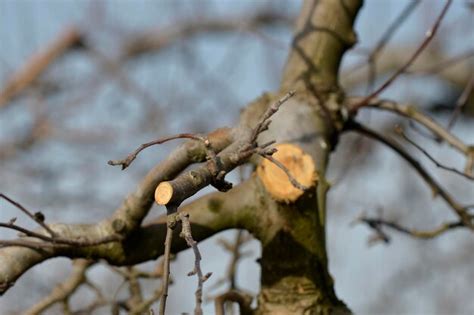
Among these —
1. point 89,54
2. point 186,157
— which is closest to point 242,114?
point 186,157

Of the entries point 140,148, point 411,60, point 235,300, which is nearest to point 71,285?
point 235,300

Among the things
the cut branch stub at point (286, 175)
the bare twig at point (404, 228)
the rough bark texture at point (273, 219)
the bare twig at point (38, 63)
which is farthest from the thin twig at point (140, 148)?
the bare twig at point (38, 63)

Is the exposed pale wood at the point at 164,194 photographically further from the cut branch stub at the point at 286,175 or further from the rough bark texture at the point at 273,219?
the cut branch stub at the point at 286,175

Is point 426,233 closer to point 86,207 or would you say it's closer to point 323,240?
point 323,240

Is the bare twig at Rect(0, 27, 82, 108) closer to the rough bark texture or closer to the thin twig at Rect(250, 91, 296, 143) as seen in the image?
the rough bark texture

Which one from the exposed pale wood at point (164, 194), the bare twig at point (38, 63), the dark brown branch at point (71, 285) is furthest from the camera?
the bare twig at point (38, 63)

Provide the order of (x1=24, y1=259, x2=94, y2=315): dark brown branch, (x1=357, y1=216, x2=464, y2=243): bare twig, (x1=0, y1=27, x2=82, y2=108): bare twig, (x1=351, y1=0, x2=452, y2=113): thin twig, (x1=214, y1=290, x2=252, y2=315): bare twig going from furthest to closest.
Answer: (x1=0, y1=27, x2=82, y2=108): bare twig < (x1=357, y1=216, x2=464, y2=243): bare twig < (x1=24, y1=259, x2=94, y2=315): dark brown branch < (x1=351, y1=0, x2=452, y2=113): thin twig < (x1=214, y1=290, x2=252, y2=315): bare twig

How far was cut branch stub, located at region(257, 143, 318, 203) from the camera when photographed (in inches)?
56.9

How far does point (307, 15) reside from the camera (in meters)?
1.82

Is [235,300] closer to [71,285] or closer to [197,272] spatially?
[71,285]

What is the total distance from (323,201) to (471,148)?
0.37 m

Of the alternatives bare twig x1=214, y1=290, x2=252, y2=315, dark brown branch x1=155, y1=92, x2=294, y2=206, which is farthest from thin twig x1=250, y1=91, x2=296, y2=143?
bare twig x1=214, y1=290, x2=252, y2=315

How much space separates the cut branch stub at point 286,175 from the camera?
1.45m

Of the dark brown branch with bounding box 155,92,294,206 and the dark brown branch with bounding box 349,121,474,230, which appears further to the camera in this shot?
the dark brown branch with bounding box 349,121,474,230
